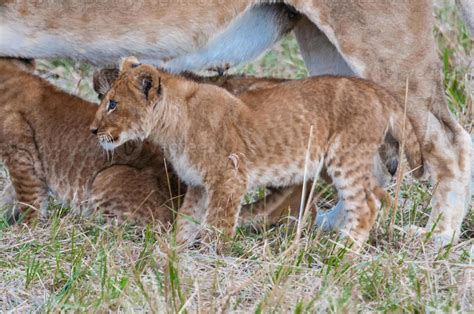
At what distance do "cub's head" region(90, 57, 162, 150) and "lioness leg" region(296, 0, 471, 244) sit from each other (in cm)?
98

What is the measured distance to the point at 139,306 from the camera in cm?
441

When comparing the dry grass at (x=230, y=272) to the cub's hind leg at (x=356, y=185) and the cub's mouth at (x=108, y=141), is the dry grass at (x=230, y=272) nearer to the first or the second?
the cub's hind leg at (x=356, y=185)

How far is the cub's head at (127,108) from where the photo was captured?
520 centimetres

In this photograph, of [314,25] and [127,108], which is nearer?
[127,108]

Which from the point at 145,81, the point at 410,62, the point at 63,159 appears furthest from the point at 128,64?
the point at 410,62

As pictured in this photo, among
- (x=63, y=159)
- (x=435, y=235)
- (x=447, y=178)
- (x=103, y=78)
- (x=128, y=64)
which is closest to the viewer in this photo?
(x=128, y=64)

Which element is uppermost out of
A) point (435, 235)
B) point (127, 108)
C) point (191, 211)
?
point (127, 108)

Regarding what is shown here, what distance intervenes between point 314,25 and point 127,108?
4.12 ft

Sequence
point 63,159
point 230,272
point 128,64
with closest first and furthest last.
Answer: point 230,272
point 128,64
point 63,159

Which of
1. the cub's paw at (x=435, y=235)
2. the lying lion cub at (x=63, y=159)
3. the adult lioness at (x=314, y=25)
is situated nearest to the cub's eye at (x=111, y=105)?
the lying lion cub at (x=63, y=159)

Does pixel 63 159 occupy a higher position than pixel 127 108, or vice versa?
pixel 127 108

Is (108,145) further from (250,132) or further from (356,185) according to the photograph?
(356,185)

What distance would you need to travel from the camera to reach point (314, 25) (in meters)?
5.98

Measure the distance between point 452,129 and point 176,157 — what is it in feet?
5.13
